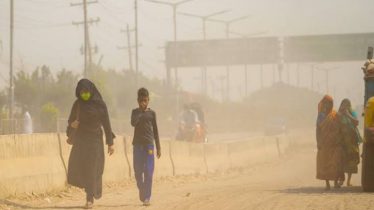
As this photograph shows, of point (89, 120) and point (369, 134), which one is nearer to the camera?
point (89, 120)

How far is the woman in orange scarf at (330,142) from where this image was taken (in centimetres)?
1396

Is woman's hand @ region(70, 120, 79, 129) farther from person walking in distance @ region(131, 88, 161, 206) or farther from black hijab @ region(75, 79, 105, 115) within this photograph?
person walking in distance @ region(131, 88, 161, 206)

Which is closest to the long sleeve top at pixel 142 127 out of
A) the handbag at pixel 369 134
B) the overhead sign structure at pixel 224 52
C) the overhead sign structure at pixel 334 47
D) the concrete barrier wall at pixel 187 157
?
the handbag at pixel 369 134

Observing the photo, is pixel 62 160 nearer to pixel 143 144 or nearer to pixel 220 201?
pixel 143 144

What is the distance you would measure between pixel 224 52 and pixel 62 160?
55.3m

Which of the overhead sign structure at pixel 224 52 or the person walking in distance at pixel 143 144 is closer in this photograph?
the person walking in distance at pixel 143 144

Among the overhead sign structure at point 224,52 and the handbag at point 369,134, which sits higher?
the overhead sign structure at point 224,52

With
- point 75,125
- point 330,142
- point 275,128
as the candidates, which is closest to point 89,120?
point 75,125

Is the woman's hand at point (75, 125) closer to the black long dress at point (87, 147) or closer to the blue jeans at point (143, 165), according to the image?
the black long dress at point (87, 147)

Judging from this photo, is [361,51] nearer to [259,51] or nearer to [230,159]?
[259,51]

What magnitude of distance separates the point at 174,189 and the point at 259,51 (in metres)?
55.0

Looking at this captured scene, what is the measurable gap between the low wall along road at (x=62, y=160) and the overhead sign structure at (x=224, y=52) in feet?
140

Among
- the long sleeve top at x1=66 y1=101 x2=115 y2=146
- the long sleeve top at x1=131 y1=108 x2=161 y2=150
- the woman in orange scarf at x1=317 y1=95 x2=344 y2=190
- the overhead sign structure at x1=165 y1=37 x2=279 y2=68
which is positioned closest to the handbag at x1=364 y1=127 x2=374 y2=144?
the woman in orange scarf at x1=317 y1=95 x2=344 y2=190

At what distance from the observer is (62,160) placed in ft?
41.7
